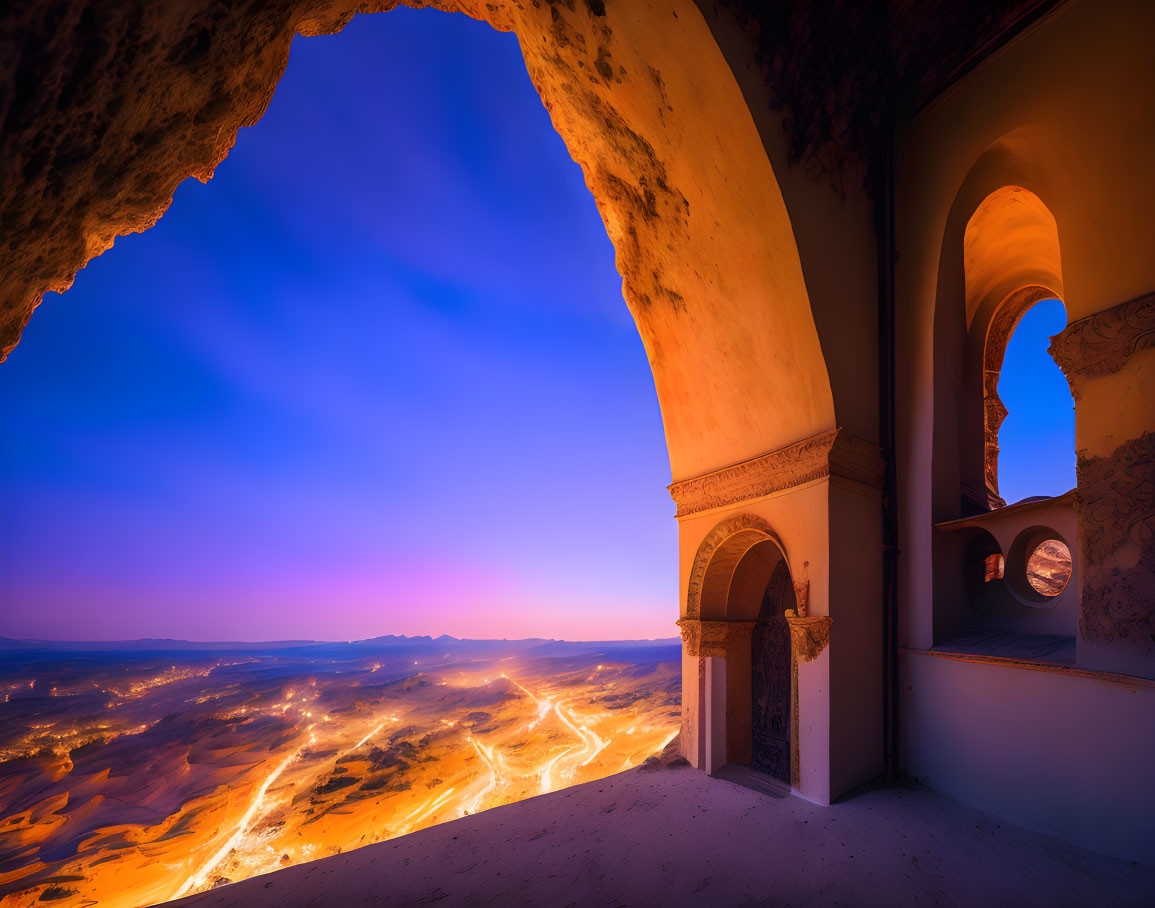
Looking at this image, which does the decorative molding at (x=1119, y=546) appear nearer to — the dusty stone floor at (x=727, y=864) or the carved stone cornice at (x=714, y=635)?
the dusty stone floor at (x=727, y=864)

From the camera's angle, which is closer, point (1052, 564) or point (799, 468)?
point (799, 468)

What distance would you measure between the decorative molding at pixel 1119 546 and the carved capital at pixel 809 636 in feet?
7.09

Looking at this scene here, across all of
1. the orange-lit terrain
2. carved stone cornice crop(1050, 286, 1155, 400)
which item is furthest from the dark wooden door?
the orange-lit terrain

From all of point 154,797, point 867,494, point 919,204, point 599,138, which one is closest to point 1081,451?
point 867,494

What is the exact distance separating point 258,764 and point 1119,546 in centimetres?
2471

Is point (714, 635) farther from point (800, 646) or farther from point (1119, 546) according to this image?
point (1119, 546)

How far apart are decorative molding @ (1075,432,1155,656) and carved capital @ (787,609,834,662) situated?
2162mm

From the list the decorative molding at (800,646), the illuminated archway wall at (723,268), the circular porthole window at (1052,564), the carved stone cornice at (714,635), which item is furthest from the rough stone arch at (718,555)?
the circular porthole window at (1052,564)

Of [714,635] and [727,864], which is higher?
[714,635]

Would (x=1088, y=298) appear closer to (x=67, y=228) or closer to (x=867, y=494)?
(x=867, y=494)

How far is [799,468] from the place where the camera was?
6.24m

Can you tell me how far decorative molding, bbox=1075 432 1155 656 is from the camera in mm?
4238

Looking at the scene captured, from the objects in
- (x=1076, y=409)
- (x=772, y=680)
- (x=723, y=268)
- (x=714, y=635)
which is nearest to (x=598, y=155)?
(x=723, y=268)

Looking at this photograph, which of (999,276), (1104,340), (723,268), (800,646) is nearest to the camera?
(1104,340)
